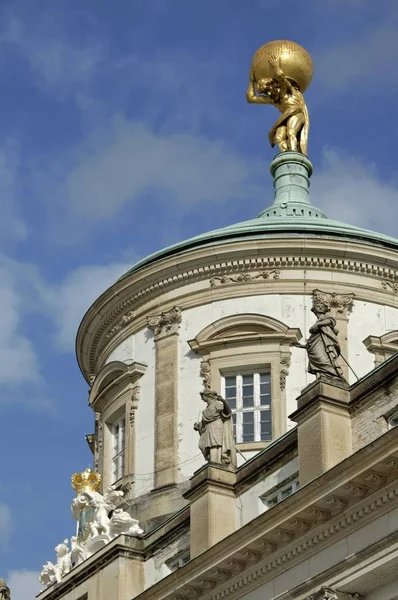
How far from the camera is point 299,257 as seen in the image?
42031 millimetres

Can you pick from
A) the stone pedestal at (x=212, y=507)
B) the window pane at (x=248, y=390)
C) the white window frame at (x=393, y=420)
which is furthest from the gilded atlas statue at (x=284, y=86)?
the white window frame at (x=393, y=420)

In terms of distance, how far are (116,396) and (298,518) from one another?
570 inches

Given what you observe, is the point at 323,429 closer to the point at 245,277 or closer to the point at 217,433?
the point at 217,433

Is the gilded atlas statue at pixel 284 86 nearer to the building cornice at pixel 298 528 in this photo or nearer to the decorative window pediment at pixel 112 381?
the decorative window pediment at pixel 112 381

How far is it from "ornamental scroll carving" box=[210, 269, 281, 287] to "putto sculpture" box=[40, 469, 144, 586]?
6.30 m

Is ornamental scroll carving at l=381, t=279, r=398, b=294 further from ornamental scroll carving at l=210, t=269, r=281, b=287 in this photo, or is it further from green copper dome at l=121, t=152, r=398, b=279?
ornamental scroll carving at l=210, t=269, r=281, b=287

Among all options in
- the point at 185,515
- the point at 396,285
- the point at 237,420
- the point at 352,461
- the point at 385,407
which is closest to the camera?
the point at 352,461

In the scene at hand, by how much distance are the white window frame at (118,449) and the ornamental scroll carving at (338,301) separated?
21.0ft

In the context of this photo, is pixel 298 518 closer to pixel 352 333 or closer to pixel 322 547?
pixel 322 547

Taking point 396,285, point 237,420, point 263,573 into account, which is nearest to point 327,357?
point 263,573

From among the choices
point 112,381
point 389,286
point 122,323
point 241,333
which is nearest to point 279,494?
point 241,333

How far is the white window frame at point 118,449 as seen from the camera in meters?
42.7

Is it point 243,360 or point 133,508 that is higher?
point 243,360

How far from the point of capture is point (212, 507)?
110 feet
